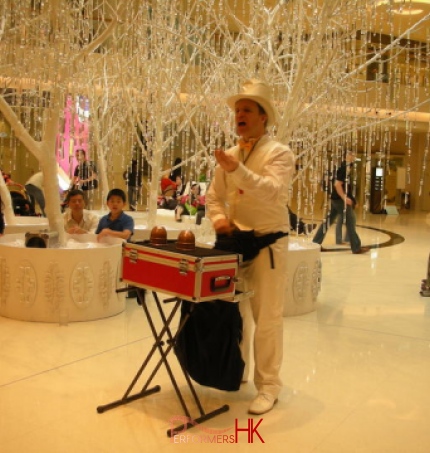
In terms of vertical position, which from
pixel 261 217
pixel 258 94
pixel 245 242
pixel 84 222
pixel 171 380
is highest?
pixel 258 94

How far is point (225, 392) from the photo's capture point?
3072 millimetres

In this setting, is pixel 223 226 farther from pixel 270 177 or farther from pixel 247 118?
pixel 247 118

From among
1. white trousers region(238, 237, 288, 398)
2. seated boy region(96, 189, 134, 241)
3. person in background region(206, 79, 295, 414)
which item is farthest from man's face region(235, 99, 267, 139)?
seated boy region(96, 189, 134, 241)

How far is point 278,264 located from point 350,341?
144 cm

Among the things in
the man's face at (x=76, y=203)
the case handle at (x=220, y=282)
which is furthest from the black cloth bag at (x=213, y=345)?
the man's face at (x=76, y=203)

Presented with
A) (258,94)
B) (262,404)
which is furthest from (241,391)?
(258,94)

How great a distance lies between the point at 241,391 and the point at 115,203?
2.30 m

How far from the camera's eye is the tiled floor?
8.24 ft

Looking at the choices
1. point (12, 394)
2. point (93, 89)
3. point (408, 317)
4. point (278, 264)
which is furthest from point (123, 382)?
point (93, 89)

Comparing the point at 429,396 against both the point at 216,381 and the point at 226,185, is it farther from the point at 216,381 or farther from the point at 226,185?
the point at 226,185

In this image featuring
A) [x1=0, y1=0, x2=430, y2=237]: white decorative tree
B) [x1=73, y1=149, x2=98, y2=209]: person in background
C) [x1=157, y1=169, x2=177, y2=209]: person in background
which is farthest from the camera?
[x1=157, y1=169, x2=177, y2=209]: person in background

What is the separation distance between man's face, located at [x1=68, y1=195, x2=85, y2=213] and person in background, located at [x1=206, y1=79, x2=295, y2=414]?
94.3 inches

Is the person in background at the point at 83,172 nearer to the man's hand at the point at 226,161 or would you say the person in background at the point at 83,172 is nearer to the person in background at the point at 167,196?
the person in background at the point at 167,196

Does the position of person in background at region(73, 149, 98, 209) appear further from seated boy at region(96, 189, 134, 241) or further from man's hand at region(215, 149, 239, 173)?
man's hand at region(215, 149, 239, 173)
